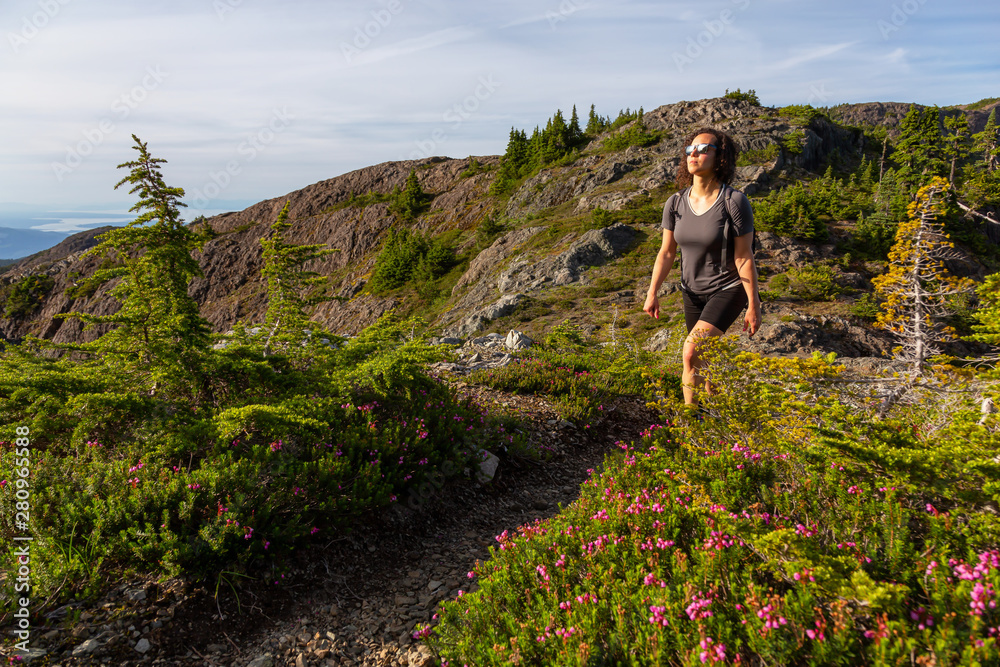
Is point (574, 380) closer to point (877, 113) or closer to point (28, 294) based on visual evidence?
Answer: point (28, 294)

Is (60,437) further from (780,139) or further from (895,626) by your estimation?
(780,139)

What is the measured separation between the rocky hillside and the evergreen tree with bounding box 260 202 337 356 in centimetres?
74

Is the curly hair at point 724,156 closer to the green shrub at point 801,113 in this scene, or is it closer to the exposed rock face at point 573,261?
the exposed rock face at point 573,261

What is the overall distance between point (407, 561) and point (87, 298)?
280ft

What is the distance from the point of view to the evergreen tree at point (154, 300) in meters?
4.89

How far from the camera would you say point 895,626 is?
1830mm

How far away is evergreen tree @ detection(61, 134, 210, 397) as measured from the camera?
4.89 meters

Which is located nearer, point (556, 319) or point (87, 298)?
point (556, 319)

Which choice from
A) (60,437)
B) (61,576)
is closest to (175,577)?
(61,576)

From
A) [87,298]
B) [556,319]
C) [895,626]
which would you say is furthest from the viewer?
[87,298]

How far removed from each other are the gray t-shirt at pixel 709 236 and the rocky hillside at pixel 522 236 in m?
5.25

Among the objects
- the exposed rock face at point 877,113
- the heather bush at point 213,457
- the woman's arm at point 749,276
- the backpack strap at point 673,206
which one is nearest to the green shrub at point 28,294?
the heather bush at point 213,457

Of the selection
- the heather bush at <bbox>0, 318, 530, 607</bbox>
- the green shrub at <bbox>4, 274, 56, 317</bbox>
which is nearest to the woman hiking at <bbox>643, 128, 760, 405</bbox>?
the heather bush at <bbox>0, 318, 530, 607</bbox>

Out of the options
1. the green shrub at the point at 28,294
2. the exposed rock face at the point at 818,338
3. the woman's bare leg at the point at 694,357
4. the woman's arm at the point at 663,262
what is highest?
the green shrub at the point at 28,294
